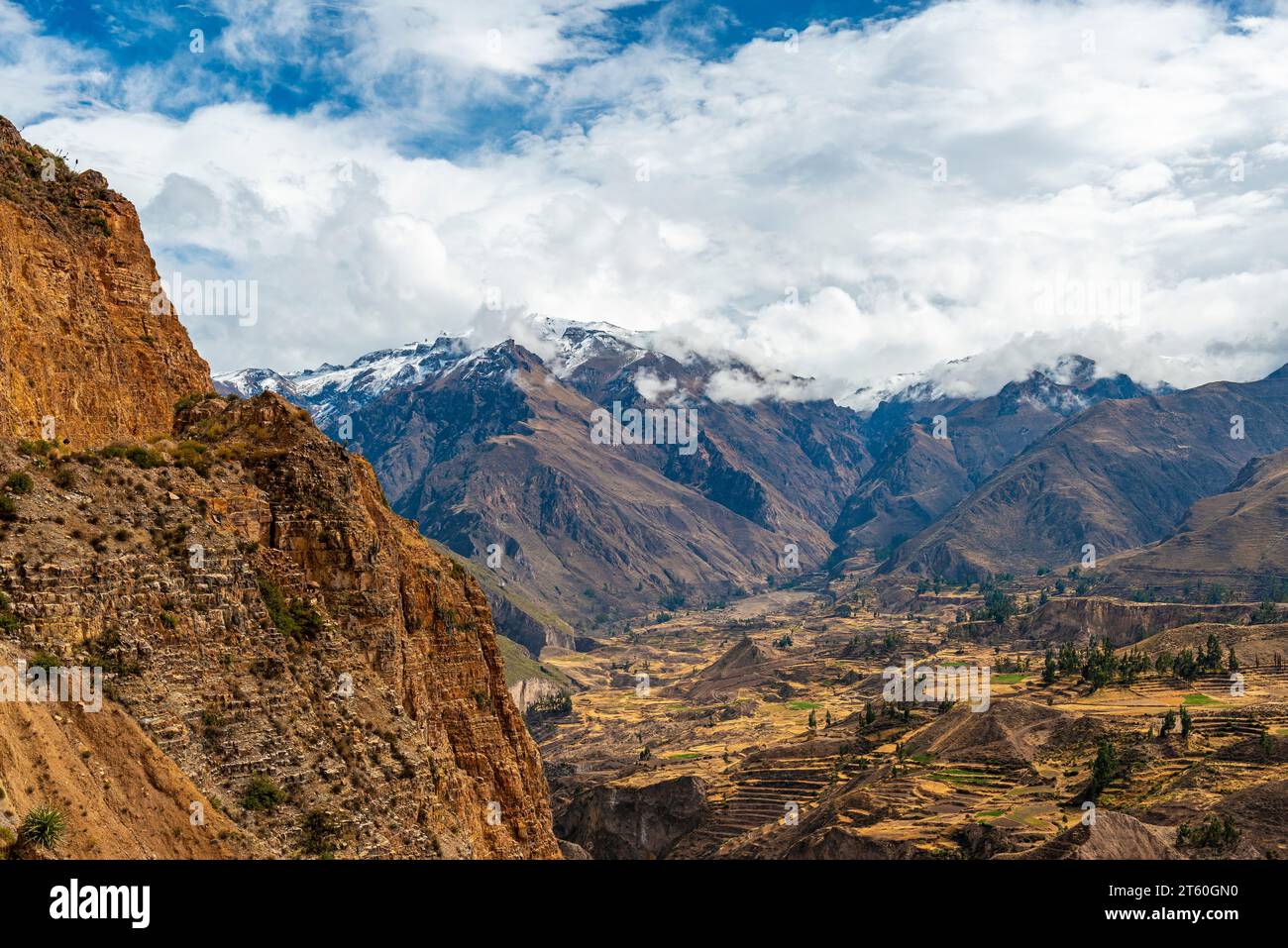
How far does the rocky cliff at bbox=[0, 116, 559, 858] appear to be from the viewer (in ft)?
94.0

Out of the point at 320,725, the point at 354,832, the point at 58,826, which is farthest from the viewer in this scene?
the point at 320,725

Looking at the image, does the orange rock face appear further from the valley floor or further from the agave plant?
the valley floor

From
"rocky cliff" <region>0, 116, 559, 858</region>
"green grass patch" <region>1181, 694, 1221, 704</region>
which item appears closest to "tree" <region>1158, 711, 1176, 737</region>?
"green grass patch" <region>1181, 694, 1221, 704</region>

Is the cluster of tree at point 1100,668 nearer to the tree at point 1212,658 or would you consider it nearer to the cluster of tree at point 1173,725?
the tree at point 1212,658

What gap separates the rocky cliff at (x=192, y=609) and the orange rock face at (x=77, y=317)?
0.35 ft

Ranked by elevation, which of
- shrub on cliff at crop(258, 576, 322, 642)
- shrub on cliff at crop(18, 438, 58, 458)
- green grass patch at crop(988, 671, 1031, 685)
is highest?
shrub on cliff at crop(18, 438, 58, 458)

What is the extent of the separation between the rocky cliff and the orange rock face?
0.35 ft

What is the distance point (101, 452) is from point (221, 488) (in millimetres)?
4073

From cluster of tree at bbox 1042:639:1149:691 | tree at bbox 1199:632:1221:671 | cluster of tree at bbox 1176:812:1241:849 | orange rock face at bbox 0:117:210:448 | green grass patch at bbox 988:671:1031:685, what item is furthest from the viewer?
green grass patch at bbox 988:671:1031:685

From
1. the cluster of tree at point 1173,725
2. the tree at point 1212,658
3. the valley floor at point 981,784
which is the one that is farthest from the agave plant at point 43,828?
the tree at point 1212,658

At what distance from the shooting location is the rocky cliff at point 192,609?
1128 inches
